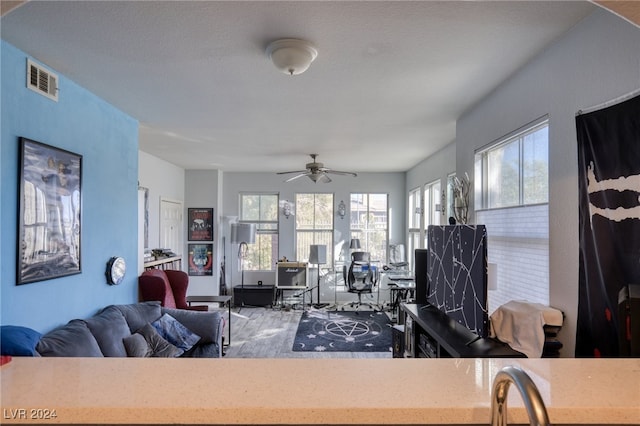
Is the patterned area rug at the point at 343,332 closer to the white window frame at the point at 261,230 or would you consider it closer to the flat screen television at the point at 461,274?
the white window frame at the point at 261,230

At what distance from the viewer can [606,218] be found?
1734 millimetres

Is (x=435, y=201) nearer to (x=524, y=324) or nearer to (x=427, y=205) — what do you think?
(x=427, y=205)

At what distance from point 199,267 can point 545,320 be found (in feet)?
21.7

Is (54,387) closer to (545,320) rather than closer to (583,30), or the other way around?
(545,320)

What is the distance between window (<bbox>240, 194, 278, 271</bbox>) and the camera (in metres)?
8.21

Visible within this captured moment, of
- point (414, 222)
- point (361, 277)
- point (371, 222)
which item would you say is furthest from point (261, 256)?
point (414, 222)

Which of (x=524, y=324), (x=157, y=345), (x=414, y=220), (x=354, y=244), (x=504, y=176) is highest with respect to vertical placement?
(x=504, y=176)

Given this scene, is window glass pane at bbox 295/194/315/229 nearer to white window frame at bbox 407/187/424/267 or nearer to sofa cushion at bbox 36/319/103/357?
white window frame at bbox 407/187/424/267

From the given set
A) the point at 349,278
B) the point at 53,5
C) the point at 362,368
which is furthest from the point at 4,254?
the point at 349,278

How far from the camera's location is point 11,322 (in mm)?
2275

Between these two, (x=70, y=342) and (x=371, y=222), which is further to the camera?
(x=371, y=222)

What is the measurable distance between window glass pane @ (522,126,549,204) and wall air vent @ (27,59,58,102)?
10.9 ft

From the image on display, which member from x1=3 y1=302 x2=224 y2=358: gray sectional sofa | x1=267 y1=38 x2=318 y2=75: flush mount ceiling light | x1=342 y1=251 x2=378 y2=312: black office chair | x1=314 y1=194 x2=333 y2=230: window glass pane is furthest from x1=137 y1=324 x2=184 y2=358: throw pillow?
x1=314 y1=194 x2=333 y2=230: window glass pane

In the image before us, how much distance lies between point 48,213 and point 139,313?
1.35 metres
